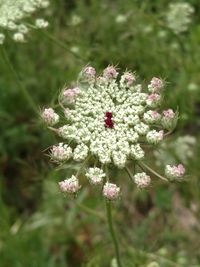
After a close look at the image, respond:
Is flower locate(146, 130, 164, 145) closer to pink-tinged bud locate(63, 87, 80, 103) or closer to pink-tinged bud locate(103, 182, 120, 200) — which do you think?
pink-tinged bud locate(103, 182, 120, 200)

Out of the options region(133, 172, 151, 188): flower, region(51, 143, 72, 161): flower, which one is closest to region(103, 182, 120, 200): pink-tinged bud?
region(133, 172, 151, 188): flower

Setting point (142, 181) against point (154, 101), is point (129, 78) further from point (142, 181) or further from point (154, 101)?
point (142, 181)

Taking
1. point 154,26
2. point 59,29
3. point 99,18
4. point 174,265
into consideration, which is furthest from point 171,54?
point 174,265

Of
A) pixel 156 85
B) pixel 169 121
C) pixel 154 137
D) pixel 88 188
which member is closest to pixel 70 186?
pixel 154 137

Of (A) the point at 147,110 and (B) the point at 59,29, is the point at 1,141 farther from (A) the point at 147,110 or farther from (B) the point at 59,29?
(A) the point at 147,110

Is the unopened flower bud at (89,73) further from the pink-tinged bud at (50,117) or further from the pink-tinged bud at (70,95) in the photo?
the pink-tinged bud at (50,117)
